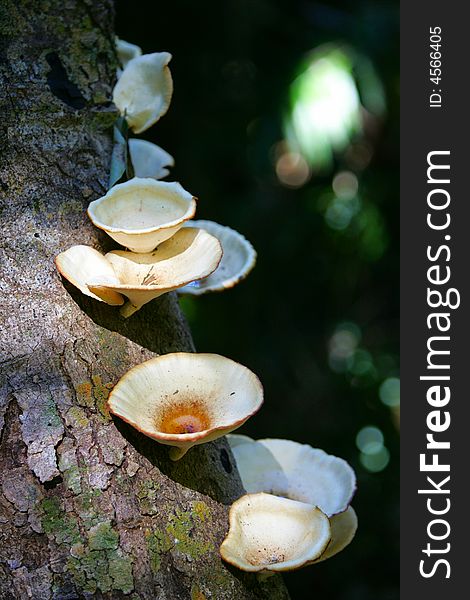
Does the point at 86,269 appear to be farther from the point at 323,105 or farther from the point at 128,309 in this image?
the point at 323,105

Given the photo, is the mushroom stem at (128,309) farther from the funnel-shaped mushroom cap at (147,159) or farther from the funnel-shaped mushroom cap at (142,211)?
the funnel-shaped mushroom cap at (147,159)

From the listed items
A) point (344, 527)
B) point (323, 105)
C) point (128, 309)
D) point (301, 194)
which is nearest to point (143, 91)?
point (128, 309)

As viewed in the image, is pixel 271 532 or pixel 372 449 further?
pixel 372 449

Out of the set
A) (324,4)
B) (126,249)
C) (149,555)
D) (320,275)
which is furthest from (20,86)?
(320,275)

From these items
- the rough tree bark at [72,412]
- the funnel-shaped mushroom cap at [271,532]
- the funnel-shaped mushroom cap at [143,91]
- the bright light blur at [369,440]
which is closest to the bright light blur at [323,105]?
the bright light blur at [369,440]

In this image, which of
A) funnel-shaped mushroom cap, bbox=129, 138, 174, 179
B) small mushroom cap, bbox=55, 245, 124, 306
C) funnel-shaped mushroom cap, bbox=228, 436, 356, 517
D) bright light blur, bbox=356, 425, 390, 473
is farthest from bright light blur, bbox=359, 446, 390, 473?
small mushroom cap, bbox=55, 245, 124, 306

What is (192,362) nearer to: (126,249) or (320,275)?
(126,249)
